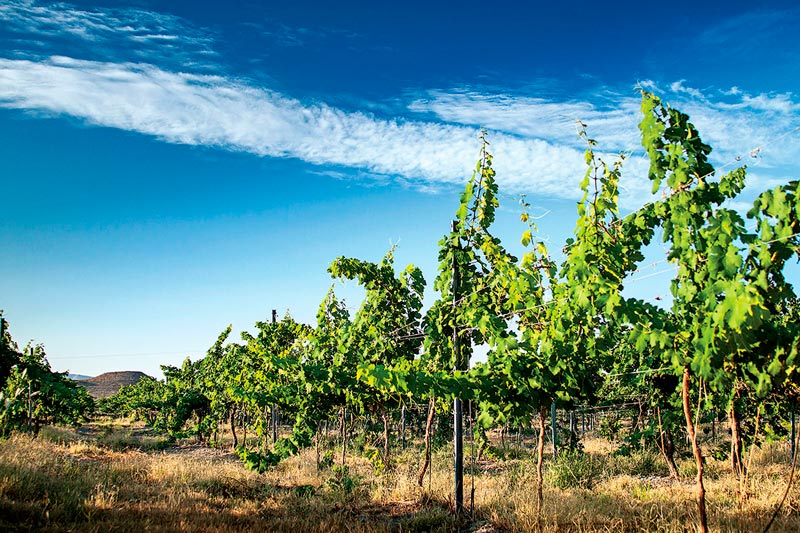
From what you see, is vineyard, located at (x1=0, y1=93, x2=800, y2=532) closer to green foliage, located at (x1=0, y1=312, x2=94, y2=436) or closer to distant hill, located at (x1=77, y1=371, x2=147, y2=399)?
green foliage, located at (x1=0, y1=312, x2=94, y2=436)

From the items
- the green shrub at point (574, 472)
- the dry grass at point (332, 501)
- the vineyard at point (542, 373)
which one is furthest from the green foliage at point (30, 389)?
the green shrub at point (574, 472)

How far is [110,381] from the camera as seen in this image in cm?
9188

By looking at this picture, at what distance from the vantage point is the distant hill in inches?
3302

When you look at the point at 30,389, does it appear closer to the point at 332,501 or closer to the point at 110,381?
the point at 332,501

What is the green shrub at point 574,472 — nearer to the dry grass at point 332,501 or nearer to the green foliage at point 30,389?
the dry grass at point 332,501

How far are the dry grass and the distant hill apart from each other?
8467cm

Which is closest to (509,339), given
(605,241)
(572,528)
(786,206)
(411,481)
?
(605,241)

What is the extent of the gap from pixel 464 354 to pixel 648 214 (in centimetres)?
336

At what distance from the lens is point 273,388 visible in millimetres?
8883

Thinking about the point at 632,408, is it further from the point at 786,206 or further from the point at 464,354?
the point at 786,206

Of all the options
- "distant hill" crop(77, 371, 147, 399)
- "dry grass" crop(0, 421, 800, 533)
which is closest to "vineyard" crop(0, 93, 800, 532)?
"dry grass" crop(0, 421, 800, 533)

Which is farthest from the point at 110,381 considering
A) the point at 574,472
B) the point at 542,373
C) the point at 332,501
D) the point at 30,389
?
the point at 542,373

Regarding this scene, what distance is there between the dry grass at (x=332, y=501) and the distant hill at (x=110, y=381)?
278 feet

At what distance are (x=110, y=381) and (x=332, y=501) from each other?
10090 cm
